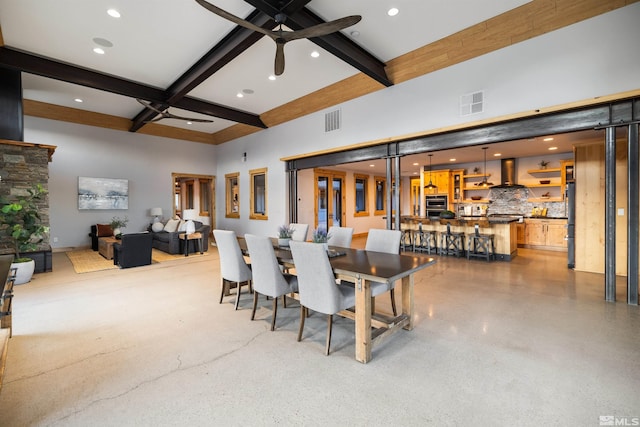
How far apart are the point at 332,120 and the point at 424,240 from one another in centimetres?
386

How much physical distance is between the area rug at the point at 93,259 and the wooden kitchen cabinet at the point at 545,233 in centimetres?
890

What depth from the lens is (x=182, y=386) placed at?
2.05 meters

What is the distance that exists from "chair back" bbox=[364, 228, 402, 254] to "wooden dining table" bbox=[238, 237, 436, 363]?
356 millimetres

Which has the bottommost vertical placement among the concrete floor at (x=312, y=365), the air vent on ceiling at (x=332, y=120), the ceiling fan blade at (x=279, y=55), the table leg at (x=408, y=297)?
the concrete floor at (x=312, y=365)

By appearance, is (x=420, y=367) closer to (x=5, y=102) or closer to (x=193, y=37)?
(x=193, y=37)

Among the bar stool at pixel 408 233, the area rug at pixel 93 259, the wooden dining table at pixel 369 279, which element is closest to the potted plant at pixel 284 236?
the wooden dining table at pixel 369 279

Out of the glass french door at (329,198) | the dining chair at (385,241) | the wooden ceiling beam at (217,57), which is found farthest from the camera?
the glass french door at (329,198)

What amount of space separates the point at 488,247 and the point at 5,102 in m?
9.81

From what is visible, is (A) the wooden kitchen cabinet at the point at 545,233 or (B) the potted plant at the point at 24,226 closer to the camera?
(B) the potted plant at the point at 24,226

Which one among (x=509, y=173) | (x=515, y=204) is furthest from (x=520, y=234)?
(x=509, y=173)

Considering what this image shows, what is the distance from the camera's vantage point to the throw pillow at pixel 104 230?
7929 millimetres

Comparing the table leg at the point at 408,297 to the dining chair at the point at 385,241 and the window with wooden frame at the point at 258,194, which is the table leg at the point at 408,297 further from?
the window with wooden frame at the point at 258,194

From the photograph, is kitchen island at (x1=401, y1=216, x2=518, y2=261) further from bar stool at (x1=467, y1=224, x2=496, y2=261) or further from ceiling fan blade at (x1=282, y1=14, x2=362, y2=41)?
ceiling fan blade at (x1=282, y1=14, x2=362, y2=41)

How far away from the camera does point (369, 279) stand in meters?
2.30
